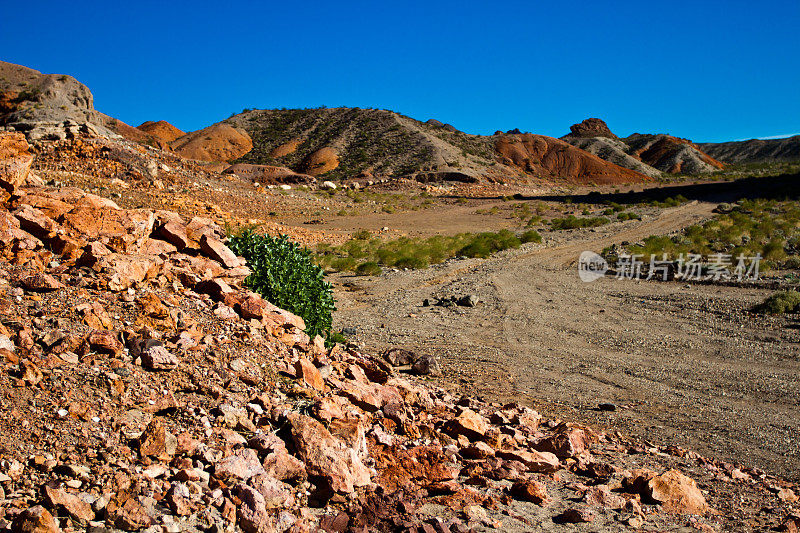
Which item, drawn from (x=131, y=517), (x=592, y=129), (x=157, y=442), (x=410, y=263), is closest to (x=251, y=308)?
(x=157, y=442)

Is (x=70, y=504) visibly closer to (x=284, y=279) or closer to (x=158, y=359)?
(x=158, y=359)

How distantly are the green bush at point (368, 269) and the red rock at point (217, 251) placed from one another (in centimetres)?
1145

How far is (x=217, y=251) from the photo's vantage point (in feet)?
23.5

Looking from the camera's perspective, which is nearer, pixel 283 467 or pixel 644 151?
pixel 283 467

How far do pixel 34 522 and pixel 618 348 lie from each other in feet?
31.3

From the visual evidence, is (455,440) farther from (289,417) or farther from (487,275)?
(487,275)

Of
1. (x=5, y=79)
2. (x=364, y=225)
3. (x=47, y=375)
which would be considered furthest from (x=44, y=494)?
(x=5, y=79)

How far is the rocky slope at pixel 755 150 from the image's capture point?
130 metres

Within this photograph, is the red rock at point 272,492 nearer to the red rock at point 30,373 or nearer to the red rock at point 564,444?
the red rock at point 30,373

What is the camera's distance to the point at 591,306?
14180 millimetres

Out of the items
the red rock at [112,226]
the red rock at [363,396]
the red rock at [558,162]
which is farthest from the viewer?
the red rock at [558,162]

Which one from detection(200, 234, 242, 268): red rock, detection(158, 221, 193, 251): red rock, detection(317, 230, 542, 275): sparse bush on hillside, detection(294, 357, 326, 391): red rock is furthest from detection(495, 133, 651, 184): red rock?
detection(294, 357, 326, 391): red rock

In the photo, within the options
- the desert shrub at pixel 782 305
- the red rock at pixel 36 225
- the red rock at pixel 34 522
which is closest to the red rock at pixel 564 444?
the red rock at pixel 34 522

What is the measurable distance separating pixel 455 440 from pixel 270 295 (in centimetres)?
346
